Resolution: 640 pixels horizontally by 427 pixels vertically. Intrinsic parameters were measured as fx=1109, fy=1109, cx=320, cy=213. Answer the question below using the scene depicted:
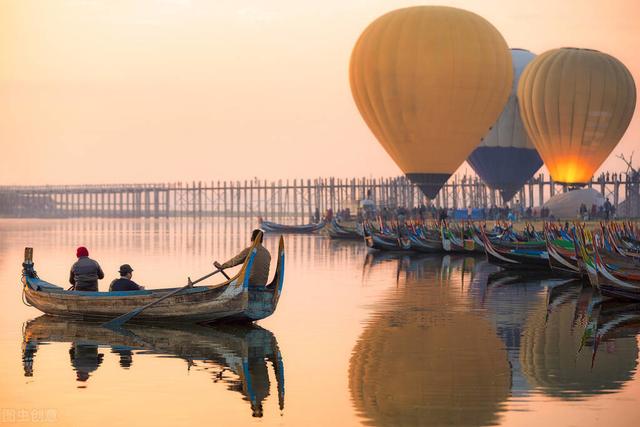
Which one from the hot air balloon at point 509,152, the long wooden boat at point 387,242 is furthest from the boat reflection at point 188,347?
the hot air balloon at point 509,152

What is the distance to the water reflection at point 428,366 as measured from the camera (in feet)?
51.3

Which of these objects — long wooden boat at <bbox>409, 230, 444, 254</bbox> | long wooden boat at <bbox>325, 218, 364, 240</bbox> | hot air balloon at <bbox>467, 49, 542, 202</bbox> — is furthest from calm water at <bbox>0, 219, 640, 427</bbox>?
hot air balloon at <bbox>467, 49, 542, 202</bbox>

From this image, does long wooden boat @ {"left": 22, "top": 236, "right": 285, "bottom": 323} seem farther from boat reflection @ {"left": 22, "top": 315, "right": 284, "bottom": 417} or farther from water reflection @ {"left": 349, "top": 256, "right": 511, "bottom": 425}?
water reflection @ {"left": 349, "top": 256, "right": 511, "bottom": 425}

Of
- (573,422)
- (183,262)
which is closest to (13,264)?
(183,262)

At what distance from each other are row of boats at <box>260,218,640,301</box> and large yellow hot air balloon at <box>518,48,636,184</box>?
38.6ft

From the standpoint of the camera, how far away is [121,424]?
15.0m

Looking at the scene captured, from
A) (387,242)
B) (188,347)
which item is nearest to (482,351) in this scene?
(188,347)

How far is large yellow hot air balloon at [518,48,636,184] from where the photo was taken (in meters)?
79.9

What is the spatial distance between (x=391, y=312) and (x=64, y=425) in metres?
15.2

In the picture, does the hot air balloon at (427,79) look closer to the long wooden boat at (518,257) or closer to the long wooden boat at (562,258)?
the long wooden boat at (518,257)

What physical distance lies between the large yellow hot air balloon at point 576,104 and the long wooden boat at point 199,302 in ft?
192

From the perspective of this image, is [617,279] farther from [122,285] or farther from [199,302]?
[122,285]

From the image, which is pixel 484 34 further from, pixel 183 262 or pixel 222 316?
pixel 222 316

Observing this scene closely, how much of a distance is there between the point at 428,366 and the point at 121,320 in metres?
8.41
